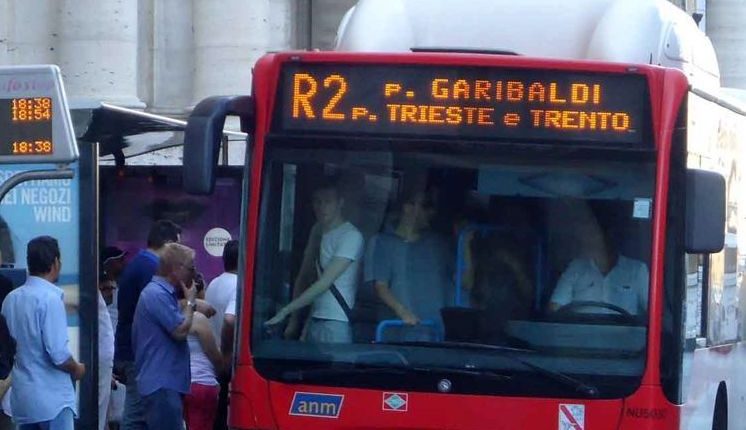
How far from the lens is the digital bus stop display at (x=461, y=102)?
7375mm

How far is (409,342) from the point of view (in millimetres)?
7203

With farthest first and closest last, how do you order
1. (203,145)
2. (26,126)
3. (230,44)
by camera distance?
Result: 1. (230,44)
2. (26,126)
3. (203,145)

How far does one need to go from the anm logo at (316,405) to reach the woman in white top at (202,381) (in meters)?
2.85

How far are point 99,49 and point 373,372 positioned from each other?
53.5ft

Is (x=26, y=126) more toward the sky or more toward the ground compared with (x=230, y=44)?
more toward the ground

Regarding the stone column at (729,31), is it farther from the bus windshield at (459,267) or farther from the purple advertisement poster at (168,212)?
the bus windshield at (459,267)

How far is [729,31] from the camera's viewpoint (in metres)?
33.4

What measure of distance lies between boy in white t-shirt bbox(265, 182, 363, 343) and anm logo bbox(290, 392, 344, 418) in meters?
0.24

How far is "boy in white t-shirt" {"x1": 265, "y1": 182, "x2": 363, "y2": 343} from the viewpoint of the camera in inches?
287

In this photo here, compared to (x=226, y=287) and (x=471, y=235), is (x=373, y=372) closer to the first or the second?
(x=471, y=235)

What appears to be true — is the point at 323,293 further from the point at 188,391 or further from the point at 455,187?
the point at 188,391

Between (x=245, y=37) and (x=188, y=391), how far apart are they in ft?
49.5

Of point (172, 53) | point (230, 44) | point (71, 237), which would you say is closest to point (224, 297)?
point (71, 237)

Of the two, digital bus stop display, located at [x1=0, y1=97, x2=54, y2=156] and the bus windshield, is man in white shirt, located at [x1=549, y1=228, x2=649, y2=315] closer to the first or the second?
the bus windshield
